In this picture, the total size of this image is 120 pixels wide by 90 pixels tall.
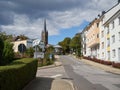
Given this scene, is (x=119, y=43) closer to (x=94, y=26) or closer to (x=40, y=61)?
(x=40, y=61)

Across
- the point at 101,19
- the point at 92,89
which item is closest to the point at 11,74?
the point at 92,89

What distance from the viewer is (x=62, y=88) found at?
15.1 metres

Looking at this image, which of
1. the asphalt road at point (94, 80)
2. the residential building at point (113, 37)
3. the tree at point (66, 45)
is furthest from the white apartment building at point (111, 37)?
the tree at point (66, 45)

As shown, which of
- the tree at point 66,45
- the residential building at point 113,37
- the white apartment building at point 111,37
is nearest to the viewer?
the residential building at point 113,37

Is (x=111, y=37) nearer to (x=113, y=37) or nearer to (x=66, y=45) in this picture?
(x=113, y=37)

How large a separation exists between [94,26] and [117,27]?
83.4ft

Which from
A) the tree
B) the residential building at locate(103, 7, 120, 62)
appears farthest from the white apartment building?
the tree

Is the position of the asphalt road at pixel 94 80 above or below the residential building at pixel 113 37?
below

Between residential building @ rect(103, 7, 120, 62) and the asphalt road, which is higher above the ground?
residential building @ rect(103, 7, 120, 62)

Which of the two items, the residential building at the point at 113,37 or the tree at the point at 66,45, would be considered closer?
the residential building at the point at 113,37

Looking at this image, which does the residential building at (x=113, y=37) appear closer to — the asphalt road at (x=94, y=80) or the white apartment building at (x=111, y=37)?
the white apartment building at (x=111, y=37)

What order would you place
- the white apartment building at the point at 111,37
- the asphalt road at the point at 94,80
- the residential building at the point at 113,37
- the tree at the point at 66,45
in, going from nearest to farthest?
the asphalt road at the point at 94,80 → the residential building at the point at 113,37 → the white apartment building at the point at 111,37 → the tree at the point at 66,45

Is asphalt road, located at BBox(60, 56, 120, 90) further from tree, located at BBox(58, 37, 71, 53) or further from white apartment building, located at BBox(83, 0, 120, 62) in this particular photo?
tree, located at BBox(58, 37, 71, 53)

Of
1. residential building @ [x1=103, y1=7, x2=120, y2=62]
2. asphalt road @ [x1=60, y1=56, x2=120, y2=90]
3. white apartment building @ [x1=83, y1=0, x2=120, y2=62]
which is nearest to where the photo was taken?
asphalt road @ [x1=60, y1=56, x2=120, y2=90]
